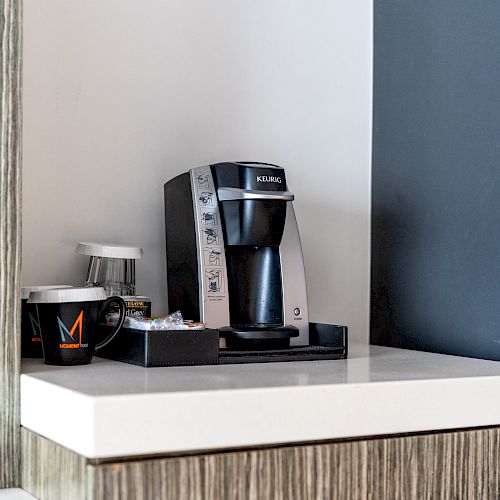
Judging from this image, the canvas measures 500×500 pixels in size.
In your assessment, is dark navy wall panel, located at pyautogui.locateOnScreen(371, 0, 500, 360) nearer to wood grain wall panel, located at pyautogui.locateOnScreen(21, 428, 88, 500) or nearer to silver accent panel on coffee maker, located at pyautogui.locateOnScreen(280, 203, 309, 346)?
silver accent panel on coffee maker, located at pyautogui.locateOnScreen(280, 203, 309, 346)

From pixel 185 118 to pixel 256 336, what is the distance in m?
0.52

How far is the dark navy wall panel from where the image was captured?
1465 millimetres

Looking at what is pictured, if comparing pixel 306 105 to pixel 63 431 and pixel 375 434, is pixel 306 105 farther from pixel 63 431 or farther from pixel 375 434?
pixel 63 431

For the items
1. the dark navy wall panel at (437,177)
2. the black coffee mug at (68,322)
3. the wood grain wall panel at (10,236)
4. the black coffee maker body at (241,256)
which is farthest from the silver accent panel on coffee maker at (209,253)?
the dark navy wall panel at (437,177)

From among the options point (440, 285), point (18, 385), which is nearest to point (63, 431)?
point (18, 385)

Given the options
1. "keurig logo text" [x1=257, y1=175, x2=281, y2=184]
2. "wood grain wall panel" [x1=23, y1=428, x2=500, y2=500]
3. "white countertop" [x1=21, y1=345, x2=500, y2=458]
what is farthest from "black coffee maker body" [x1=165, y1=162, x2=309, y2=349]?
"wood grain wall panel" [x1=23, y1=428, x2=500, y2=500]

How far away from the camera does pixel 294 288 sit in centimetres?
139

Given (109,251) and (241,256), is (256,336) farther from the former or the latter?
(109,251)

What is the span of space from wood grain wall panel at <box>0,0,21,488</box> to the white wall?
36 centimetres

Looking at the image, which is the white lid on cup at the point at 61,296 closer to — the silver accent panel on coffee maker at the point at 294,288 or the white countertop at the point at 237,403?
the white countertop at the point at 237,403

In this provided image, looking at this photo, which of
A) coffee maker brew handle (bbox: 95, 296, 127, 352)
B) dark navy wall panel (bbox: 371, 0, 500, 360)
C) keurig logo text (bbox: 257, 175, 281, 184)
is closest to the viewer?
coffee maker brew handle (bbox: 95, 296, 127, 352)

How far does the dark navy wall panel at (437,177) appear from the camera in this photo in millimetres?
1465

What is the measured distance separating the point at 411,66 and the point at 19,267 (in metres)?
0.97

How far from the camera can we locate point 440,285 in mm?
1575
